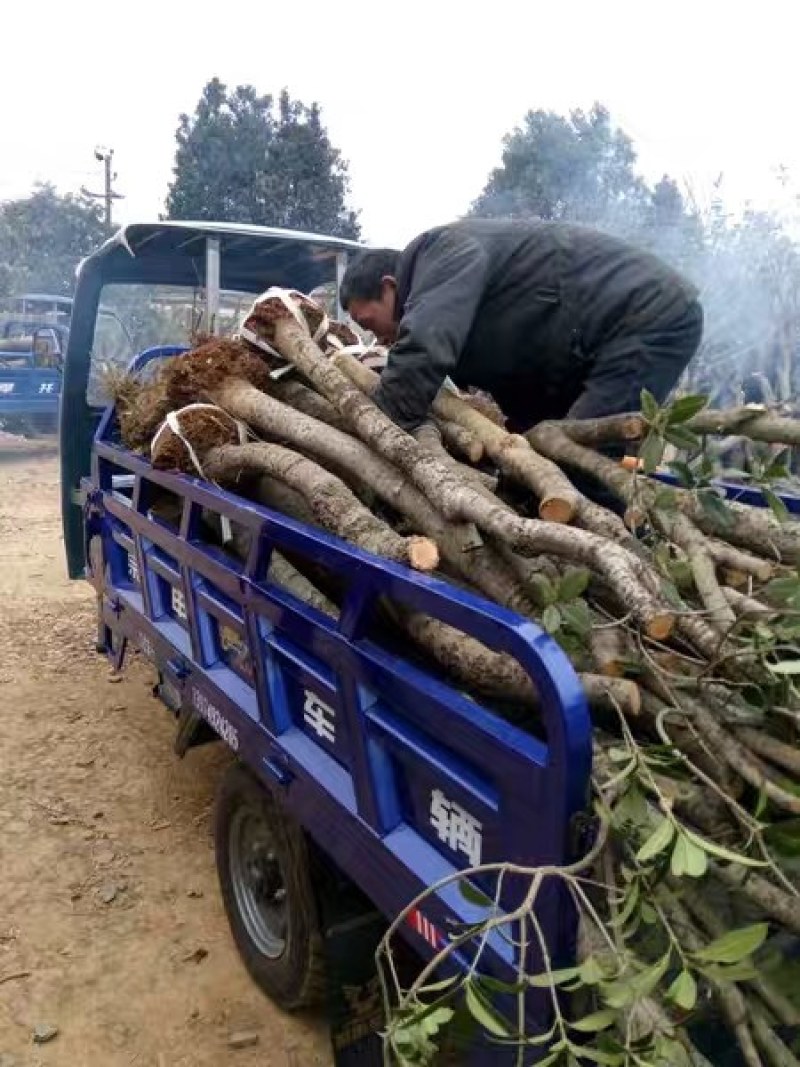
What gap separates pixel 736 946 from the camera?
1276 millimetres

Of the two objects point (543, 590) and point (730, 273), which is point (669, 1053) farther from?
point (730, 273)

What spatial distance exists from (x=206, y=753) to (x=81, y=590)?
3.19 m

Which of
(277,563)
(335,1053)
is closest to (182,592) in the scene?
(277,563)

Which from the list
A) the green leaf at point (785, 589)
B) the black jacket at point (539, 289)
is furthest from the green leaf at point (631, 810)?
the black jacket at point (539, 289)

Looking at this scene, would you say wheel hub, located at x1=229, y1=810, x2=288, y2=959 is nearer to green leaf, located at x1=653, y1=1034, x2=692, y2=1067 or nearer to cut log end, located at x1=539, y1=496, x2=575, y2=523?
cut log end, located at x1=539, y1=496, x2=575, y2=523

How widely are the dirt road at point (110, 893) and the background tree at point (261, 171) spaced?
18.8 m

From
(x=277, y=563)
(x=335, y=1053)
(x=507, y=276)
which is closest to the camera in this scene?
(x=335, y=1053)

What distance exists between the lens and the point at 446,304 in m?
2.83

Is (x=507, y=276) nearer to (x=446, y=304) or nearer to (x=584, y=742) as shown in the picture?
(x=446, y=304)

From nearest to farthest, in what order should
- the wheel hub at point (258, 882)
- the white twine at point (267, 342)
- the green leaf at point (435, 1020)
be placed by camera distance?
the green leaf at point (435, 1020), the wheel hub at point (258, 882), the white twine at point (267, 342)

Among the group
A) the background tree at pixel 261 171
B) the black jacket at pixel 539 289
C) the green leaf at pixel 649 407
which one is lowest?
the green leaf at pixel 649 407

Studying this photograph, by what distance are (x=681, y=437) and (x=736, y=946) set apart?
1094 mm

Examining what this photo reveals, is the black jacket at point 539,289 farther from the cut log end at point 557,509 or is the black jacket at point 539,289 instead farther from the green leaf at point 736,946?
the green leaf at point 736,946

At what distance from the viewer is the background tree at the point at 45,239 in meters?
29.5
